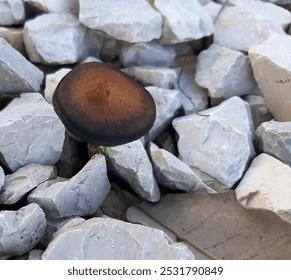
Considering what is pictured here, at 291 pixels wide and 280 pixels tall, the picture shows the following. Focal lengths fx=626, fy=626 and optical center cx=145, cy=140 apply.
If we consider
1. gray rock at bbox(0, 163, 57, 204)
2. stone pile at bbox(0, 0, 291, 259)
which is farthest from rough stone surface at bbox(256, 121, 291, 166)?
gray rock at bbox(0, 163, 57, 204)

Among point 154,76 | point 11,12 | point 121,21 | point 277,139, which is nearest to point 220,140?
point 277,139

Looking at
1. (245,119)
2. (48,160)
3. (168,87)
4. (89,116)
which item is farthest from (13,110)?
(245,119)

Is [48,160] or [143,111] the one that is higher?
[143,111]

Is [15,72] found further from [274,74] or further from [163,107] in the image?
[274,74]

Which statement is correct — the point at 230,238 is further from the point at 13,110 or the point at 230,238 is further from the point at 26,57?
the point at 26,57

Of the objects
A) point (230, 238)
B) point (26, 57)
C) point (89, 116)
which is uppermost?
point (89, 116)

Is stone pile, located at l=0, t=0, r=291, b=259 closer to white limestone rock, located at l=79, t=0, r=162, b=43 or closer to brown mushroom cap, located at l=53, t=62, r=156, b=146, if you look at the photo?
white limestone rock, located at l=79, t=0, r=162, b=43
